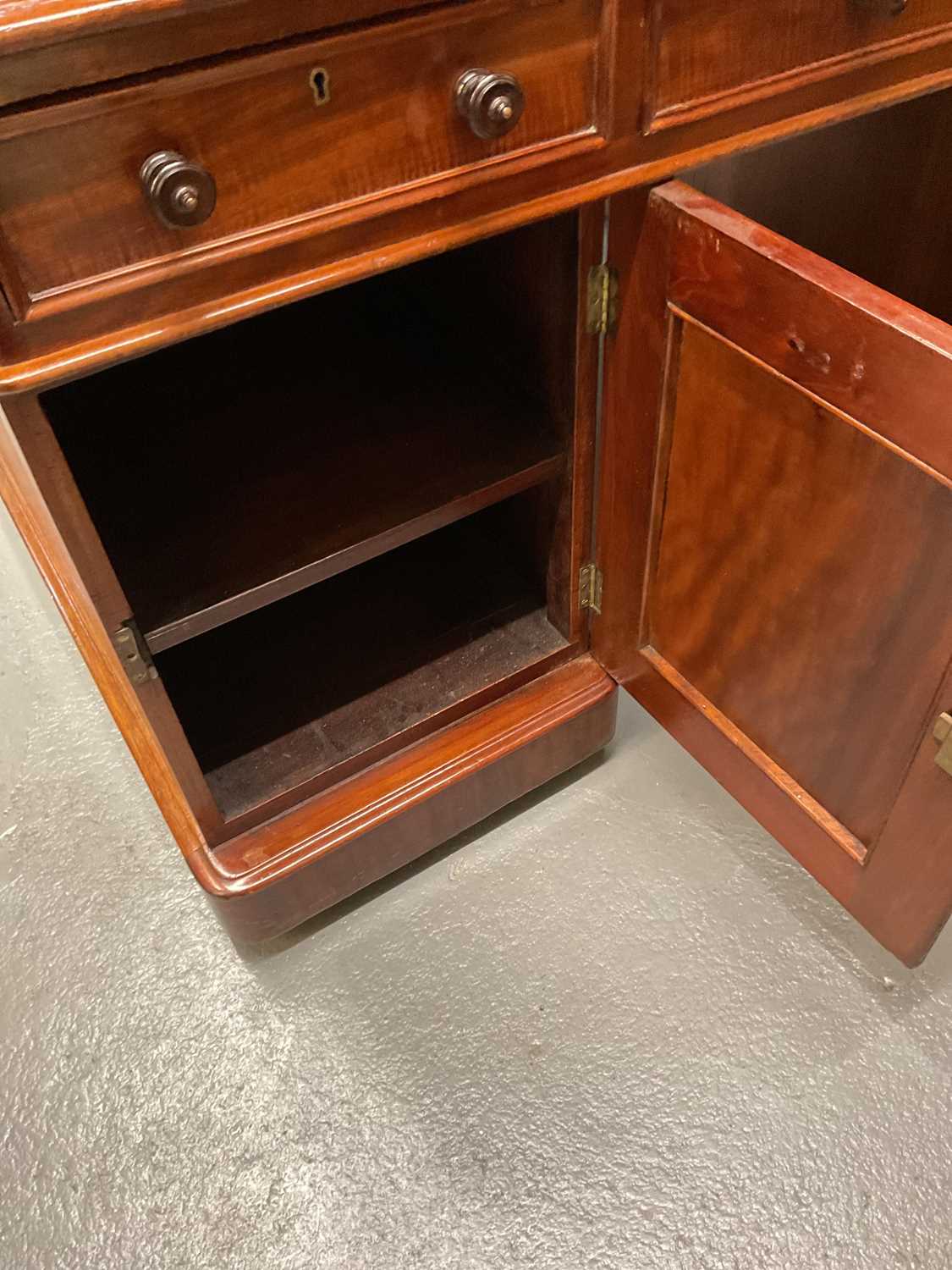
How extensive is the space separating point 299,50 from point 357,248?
0.10 meters

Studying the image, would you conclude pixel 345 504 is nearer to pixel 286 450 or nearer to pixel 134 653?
pixel 286 450

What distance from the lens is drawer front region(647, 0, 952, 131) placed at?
1.93ft

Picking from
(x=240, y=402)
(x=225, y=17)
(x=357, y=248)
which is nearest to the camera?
(x=225, y=17)

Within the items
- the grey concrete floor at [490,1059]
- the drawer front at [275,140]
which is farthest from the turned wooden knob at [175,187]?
the grey concrete floor at [490,1059]

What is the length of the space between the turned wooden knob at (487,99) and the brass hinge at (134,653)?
38 centimetres

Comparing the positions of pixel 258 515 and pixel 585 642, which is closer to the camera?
pixel 258 515

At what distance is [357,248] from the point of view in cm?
56

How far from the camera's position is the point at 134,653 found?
0.69 m

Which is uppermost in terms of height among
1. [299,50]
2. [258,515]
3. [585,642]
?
[299,50]

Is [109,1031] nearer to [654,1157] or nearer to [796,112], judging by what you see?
[654,1157]

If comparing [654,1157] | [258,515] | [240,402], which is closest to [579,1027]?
[654,1157]

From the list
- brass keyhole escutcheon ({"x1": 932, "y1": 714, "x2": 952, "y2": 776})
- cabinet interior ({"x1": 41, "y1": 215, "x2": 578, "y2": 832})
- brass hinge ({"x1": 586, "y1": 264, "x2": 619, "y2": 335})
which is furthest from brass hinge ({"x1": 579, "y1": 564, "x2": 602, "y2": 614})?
brass keyhole escutcheon ({"x1": 932, "y1": 714, "x2": 952, "y2": 776})

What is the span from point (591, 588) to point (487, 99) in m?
0.47

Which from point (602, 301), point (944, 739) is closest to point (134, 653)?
point (602, 301)
